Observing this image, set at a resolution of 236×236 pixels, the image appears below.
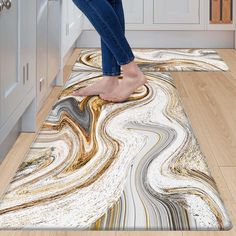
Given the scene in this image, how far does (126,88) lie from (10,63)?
39.0 inches

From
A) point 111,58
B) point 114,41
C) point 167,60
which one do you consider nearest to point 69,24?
point 167,60

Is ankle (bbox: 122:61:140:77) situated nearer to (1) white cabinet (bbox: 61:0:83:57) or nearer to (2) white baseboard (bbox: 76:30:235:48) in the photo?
(1) white cabinet (bbox: 61:0:83:57)

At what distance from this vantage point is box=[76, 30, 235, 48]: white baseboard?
4.54 meters

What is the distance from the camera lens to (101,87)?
9.09 ft

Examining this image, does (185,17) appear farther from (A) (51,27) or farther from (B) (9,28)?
(B) (9,28)

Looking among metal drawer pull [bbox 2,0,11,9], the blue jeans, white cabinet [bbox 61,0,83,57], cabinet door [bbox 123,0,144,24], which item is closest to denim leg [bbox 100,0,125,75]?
the blue jeans

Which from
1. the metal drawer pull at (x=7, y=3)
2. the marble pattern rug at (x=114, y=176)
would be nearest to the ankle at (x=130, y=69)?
the marble pattern rug at (x=114, y=176)

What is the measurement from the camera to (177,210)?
4.91ft

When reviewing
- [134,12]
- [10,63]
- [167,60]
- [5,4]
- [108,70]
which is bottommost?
[167,60]

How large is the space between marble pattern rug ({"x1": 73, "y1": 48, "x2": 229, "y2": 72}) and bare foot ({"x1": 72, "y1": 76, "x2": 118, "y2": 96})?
28.3 inches

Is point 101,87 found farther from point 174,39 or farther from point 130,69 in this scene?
point 174,39

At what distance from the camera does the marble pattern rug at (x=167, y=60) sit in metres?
3.58

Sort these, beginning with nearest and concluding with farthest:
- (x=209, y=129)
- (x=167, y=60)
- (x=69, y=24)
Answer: (x=209, y=129) → (x=69, y=24) → (x=167, y=60)

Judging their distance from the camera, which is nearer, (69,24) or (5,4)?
(5,4)
